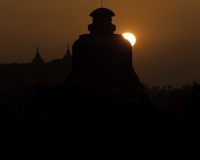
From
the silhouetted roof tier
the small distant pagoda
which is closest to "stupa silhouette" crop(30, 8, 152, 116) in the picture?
the silhouetted roof tier

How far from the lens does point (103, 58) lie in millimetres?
31422

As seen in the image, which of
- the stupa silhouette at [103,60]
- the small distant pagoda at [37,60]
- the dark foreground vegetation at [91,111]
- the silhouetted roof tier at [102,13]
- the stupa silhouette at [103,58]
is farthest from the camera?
the small distant pagoda at [37,60]

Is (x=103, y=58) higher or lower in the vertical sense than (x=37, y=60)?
lower

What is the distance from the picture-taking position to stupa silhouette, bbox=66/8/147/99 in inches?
1216

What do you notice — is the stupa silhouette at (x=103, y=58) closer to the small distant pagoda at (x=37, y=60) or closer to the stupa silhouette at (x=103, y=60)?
the stupa silhouette at (x=103, y=60)

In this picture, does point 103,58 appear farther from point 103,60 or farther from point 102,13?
point 102,13

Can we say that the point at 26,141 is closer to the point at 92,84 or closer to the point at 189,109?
the point at 189,109

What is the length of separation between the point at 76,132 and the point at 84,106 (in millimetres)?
5395

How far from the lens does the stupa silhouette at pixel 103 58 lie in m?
30.9

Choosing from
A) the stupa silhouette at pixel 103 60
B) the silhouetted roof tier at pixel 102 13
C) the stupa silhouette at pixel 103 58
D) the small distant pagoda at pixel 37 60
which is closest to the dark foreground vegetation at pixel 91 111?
the stupa silhouette at pixel 103 60

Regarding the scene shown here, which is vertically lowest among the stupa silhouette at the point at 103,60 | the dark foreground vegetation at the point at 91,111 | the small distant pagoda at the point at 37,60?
the dark foreground vegetation at the point at 91,111

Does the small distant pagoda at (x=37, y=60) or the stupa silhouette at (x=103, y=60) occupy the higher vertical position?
the small distant pagoda at (x=37, y=60)

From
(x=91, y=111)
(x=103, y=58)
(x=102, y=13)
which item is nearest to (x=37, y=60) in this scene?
(x=102, y=13)

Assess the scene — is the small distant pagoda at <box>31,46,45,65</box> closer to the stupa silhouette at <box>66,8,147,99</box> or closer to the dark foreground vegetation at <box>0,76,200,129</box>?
the stupa silhouette at <box>66,8,147,99</box>
